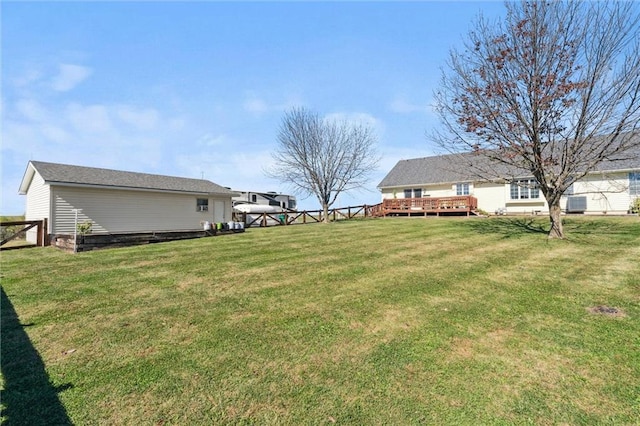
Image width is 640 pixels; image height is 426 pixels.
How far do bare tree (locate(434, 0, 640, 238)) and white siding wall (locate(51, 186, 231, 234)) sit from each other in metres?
17.1

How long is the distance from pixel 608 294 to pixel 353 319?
485 cm

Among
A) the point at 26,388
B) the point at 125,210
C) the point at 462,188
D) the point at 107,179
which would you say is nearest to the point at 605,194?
the point at 462,188

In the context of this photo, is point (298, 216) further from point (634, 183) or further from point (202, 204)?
point (634, 183)

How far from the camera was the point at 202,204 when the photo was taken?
22.3 metres

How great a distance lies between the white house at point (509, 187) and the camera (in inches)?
796

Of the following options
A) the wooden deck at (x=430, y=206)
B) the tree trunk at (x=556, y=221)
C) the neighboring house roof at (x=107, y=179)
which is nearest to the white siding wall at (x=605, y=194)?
the wooden deck at (x=430, y=206)

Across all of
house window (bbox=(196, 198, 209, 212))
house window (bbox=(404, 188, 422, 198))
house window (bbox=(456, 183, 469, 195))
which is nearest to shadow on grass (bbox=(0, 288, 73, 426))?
house window (bbox=(196, 198, 209, 212))

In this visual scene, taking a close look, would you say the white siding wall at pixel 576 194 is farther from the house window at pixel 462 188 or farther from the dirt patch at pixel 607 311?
the dirt patch at pixel 607 311

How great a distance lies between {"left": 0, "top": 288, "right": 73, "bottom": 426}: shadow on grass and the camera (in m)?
2.65

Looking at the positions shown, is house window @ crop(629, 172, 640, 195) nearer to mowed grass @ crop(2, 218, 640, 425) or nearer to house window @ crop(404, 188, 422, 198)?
house window @ crop(404, 188, 422, 198)

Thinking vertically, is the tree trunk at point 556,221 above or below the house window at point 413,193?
below

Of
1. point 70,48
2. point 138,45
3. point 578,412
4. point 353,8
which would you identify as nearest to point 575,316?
point 578,412

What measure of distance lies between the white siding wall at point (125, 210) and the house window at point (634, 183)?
27.6 m

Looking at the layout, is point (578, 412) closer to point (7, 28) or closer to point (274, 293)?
A: point (274, 293)
